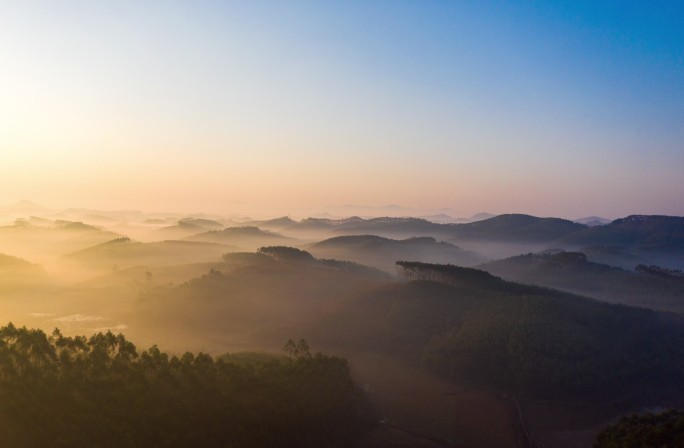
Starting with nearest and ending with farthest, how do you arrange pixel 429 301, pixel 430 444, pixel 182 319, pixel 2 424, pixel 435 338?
1. pixel 2 424
2. pixel 430 444
3. pixel 435 338
4. pixel 429 301
5. pixel 182 319

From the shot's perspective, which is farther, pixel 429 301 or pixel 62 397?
pixel 429 301

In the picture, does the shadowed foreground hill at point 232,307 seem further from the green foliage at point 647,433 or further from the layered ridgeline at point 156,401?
the green foliage at point 647,433

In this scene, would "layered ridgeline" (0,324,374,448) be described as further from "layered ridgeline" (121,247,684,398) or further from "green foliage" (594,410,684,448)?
"layered ridgeline" (121,247,684,398)

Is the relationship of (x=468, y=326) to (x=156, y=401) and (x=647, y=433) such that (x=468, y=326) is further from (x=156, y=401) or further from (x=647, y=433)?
(x=156, y=401)

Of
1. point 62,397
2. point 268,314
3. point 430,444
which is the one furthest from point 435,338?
point 62,397

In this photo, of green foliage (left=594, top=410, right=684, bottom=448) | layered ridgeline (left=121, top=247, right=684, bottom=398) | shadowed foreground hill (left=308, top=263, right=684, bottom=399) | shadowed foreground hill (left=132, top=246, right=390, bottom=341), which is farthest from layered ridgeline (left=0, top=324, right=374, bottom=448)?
shadowed foreground hill (left=132, top=246, right=390, bottom=341)

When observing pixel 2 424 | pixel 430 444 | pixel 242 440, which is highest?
pixel 2 424

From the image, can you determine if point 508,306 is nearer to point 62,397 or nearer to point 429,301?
point 429,301

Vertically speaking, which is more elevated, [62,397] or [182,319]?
[62,397]

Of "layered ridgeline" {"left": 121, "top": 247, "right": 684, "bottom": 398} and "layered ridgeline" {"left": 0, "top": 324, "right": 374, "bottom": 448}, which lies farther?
"layered ridgeline" {"left": 121, "top": 247, "right": 684, "bottom": 398}
